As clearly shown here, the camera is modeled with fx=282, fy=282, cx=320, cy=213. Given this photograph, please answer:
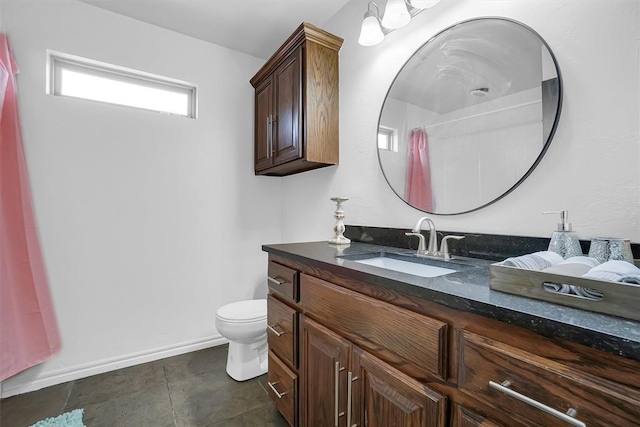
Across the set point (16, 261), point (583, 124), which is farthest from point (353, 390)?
point (16, 261)

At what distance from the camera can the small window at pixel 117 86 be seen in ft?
6.30

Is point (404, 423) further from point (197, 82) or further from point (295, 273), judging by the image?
point (197, 82)

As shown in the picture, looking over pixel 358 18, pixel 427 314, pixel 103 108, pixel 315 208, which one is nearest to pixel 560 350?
pixel 427 314

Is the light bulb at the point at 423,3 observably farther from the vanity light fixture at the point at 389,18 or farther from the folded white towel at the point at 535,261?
the folded white towel at the point at 535,261

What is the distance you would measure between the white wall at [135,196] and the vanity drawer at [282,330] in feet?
3.67

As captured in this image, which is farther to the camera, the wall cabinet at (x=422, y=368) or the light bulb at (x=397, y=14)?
the light bulb at (x=397, y=14)

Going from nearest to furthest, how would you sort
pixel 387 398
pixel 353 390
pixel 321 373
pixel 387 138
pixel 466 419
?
1. pixel 466 419
2. pixel 387 398
3. pixel 353 390
4. pixel 321 373
5. pixel 387 138

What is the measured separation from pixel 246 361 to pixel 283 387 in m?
0.62

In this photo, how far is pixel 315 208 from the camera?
7.23 feet

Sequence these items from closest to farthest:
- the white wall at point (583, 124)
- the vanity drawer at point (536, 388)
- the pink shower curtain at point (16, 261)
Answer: the vanity drawer at point (536, 388), the white wall at point (583, 124), the pink shower curtain at point (16, 261)

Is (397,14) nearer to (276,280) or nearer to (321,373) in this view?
(276,280)

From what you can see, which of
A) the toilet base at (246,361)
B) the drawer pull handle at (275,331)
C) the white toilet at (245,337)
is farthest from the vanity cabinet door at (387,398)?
the toilet base at (246,361)

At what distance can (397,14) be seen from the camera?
4.42 ft

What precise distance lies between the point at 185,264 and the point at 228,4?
74.8 inches
